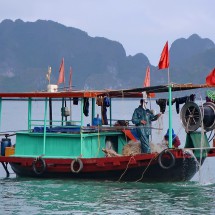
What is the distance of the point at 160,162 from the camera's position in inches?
520

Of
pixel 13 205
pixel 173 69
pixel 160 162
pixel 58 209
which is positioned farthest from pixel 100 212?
pixel 173 69

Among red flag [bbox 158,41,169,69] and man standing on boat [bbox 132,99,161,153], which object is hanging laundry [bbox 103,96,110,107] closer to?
man standing on boat [bbox 132,99,161,153]

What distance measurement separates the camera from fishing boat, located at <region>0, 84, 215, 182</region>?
13.4 meters

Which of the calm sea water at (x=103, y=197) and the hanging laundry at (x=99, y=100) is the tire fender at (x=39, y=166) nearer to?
the calm sea water at (x=103, y=197)

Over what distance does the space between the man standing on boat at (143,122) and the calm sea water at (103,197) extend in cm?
52

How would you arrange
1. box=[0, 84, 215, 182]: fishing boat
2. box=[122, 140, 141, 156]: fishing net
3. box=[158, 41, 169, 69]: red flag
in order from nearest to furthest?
1. box=[0, 84, 215, 182]: fishing boat
2. box=[158, 41, 169, 69]: red flag
3. box=[122, 140, 141, 156]: fishing net

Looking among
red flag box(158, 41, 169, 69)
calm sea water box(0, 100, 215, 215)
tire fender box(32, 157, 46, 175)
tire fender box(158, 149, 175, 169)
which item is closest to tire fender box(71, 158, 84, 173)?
calm sea water box(0, 100, 215, 215)

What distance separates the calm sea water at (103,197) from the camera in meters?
11.1

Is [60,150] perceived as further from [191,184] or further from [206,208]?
[206,208]

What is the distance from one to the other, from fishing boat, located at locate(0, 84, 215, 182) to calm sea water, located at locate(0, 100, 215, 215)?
0.82ft

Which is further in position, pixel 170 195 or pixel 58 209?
pixel 170 195

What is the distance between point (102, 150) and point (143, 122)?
126cm

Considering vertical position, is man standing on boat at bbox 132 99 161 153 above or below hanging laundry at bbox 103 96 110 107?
below

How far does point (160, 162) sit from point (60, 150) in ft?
8.15
